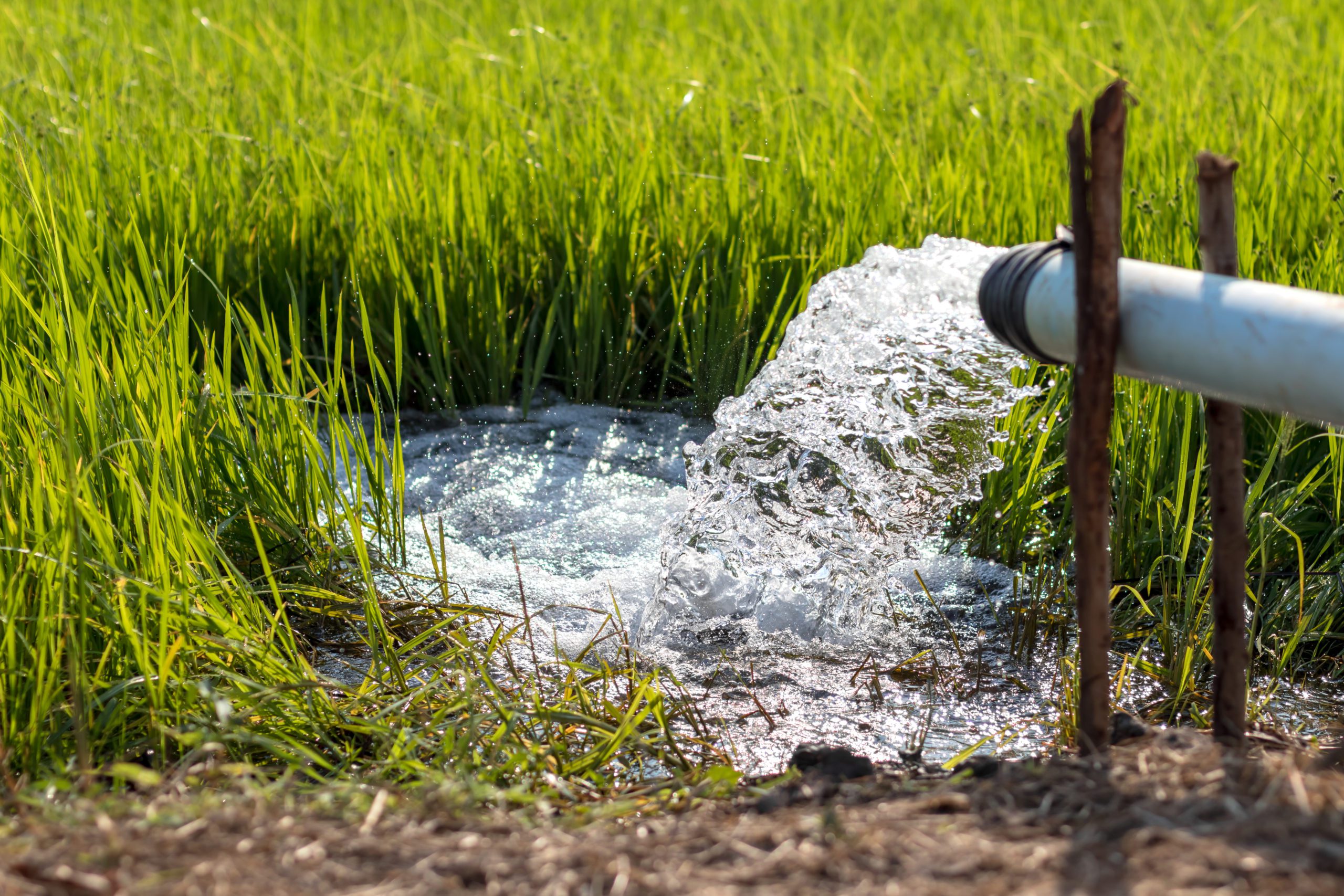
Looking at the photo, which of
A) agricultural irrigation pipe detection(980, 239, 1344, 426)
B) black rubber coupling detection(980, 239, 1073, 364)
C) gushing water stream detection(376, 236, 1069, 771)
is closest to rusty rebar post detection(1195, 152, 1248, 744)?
agricultural irrigation pipe detection(980, 239, 1344, 426)

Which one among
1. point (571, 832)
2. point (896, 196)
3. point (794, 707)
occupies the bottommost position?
point (794, 707)

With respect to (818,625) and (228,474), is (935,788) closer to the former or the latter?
(818,625)

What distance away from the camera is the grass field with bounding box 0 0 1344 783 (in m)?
1.64

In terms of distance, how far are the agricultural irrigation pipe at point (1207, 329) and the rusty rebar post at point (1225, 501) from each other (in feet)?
0.18

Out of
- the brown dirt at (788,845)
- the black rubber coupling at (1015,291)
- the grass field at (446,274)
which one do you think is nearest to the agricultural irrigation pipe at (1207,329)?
the black rubber coupling at (1015,291)

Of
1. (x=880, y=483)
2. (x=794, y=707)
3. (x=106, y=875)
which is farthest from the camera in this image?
(x=880, y=483)

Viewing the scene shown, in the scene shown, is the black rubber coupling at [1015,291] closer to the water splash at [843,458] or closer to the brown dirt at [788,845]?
the brown dirt at [788,845]

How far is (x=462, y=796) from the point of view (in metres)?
1.28

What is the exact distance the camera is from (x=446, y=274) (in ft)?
10.2

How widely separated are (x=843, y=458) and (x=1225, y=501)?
1096 mm

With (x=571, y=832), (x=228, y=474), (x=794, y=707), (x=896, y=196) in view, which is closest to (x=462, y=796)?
(x=571, y=832)

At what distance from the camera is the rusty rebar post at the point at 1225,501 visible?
1288 millimetres

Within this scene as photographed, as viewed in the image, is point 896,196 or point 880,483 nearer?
point 880,483

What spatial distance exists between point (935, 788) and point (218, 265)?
2.32m
